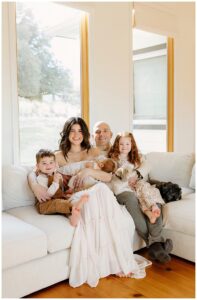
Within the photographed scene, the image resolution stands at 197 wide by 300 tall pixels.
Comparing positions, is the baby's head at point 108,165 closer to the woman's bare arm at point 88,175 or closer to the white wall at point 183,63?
the woman's bare arm at point 88,175

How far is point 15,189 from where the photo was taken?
2.54 metres

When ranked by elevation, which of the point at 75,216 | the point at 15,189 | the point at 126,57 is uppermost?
the point at 126,57

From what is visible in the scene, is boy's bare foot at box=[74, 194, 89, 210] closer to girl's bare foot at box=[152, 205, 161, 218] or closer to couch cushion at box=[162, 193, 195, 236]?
girl's bare foot at box=[152, 205, 161, 218]

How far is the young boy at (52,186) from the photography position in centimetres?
227

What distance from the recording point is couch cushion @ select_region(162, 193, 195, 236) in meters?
2.36

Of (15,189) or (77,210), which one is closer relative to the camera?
(77,210)

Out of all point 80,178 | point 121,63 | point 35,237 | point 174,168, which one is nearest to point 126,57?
point 121,63

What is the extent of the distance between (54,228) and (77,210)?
0.63 feet

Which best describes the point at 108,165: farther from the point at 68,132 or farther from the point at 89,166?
the point at 68,132

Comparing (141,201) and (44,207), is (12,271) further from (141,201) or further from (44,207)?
(141,201)

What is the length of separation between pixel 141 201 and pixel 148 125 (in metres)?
2.16

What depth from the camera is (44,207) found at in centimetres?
233

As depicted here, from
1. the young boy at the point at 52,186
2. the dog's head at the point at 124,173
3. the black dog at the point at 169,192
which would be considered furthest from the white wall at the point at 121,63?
the black dog at the point at 169,192

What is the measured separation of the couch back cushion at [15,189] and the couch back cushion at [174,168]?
131 cm
